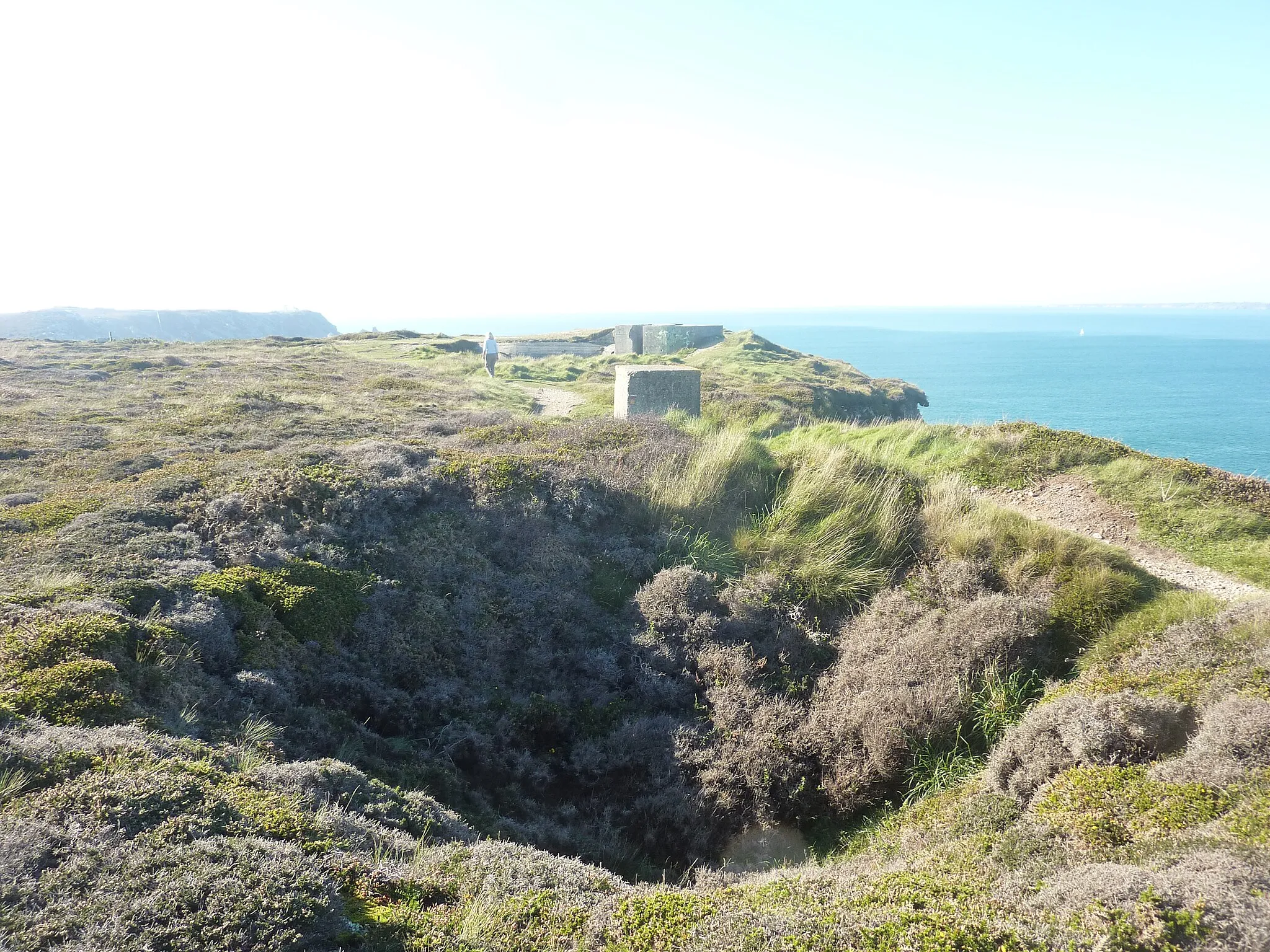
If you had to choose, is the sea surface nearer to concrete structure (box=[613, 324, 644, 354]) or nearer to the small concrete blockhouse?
the small concrete blockhouse

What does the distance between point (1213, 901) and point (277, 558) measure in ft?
26.1

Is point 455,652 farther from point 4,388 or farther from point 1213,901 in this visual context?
point 4,388

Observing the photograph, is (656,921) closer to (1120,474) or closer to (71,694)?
(71,694)

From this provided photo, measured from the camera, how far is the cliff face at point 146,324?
332 feet

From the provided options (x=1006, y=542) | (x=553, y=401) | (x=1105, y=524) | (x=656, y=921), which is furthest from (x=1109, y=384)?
(x=656, y=921)

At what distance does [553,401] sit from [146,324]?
131112 mm

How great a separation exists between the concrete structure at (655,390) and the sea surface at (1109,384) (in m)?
5.77

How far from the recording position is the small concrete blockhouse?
4519 centimetres

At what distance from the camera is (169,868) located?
3.31 meters

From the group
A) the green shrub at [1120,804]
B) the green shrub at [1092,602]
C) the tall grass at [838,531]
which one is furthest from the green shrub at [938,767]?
the tall grass at [838,531]

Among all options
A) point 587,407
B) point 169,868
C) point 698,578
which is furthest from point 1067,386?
point 169,868

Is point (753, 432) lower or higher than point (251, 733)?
higher

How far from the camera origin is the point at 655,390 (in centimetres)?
1470

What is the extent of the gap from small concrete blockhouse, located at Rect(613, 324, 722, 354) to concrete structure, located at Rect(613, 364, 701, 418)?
29.2 meters
